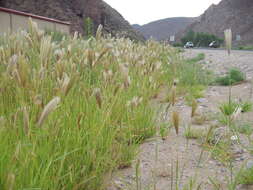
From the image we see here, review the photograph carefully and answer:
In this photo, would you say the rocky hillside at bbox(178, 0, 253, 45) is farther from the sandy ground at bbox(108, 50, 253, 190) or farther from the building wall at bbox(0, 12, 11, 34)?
the sandy ground at bbox(108, 50, 253, 190)

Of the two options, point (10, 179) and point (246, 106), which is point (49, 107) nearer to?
point (10, 179)

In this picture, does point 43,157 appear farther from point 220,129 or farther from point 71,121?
point 220,129

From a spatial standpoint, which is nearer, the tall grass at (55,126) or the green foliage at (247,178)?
the tall grass at (55,126)

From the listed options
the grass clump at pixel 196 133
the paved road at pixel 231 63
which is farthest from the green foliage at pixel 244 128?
the paved road at pixel 231 63

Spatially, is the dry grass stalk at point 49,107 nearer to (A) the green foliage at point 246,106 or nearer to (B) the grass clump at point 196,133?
(B) the grass clump at point 196,133

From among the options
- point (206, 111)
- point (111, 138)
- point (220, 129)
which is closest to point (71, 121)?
point (111, 138)

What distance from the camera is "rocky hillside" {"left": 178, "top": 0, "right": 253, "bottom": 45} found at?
6425 centimetres

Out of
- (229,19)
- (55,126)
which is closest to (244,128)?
(55,126)

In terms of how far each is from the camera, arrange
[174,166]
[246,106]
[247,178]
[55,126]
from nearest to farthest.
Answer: [55,126] < [247,178] < [174,166] < [246,106]

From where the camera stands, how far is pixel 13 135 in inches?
60.4

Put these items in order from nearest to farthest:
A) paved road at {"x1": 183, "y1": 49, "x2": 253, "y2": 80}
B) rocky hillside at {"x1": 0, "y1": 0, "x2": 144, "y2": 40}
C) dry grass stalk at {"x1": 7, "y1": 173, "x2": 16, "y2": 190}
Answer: dry grass stalk at {"x1": 7, "y1": 173, "x2": 16, "y2": 190}
paved road at {"x1": 183, "y1": 49, "x2": 253, "y2": 80}
rocky hillside at {"x1": 0, "y1": 0, "x2": 144, "y2": 40}

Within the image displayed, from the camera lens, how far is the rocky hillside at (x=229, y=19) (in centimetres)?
6425

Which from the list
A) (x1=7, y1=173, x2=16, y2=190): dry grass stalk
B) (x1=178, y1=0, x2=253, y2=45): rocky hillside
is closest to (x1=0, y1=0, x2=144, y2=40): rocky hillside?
(x1=7, y1=173, x2=16, y2=190): dry grass stalk

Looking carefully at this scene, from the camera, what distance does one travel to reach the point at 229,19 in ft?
227
